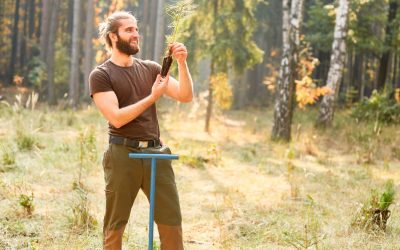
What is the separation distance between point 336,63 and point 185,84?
38.5 ft

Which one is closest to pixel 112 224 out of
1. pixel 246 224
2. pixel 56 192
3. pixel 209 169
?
pixel 246 224

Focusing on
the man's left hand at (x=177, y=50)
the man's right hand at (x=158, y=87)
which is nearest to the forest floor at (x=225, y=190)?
the man's right hand at (x=158, y=87)

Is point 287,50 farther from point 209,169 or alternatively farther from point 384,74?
point 384,74

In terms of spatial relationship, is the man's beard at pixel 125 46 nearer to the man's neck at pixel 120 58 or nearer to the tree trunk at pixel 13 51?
the man's neck at pixel 120 58

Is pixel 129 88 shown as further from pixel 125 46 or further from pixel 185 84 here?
pixel 185 84

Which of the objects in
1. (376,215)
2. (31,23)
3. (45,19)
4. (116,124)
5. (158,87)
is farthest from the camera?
(31,23)

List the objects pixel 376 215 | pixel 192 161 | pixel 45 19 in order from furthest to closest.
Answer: pixel 45 19
pixel 192 161
pixel 376 215

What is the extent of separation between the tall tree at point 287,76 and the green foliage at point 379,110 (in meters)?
3.76

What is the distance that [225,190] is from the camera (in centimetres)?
796

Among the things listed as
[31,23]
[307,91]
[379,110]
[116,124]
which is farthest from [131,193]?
[31,23]

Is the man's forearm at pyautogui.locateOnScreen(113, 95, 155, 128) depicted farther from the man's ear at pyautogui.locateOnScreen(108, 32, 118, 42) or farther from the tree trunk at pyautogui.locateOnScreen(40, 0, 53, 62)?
the tree trunk at pyautogui.locateOnScreen(40, 0, 53, 62)

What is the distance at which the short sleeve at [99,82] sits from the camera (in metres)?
3.74

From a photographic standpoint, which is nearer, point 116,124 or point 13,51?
point 116,124

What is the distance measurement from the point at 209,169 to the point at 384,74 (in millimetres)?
13796
